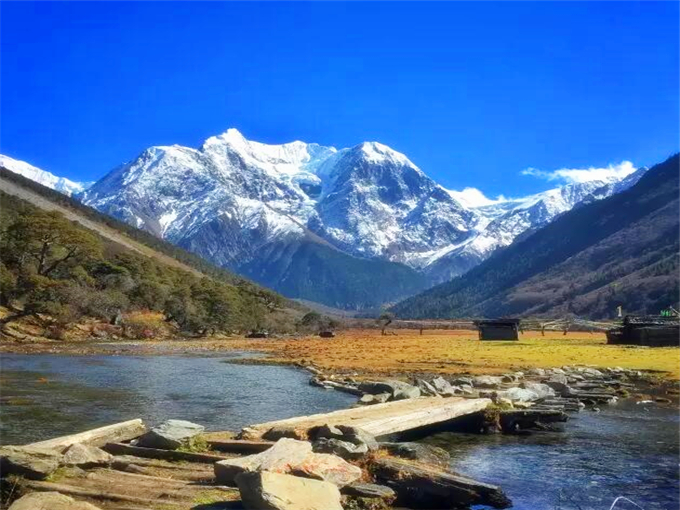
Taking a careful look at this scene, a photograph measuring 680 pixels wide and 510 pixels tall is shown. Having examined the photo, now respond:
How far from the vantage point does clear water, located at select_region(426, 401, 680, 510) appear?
1370 cm

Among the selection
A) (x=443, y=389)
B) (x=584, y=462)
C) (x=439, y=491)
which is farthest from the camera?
(x=443, y=389)

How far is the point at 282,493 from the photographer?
9750mm

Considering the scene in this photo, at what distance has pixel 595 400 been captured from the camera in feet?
90.9

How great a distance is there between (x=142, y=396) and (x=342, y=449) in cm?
1687

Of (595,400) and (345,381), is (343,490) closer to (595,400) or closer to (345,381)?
(595,400)

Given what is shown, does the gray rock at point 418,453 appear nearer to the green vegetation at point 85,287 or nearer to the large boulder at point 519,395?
the large boulder at point 519,395

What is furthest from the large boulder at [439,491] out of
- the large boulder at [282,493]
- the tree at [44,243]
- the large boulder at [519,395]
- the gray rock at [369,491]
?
the tree at [44,243]

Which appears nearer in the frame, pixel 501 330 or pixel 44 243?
pixel 501 330

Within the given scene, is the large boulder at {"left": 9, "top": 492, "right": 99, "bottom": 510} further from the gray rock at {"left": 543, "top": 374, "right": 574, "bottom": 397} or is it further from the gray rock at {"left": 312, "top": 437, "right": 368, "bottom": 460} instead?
the gray rock at {"left": 543, "top": 374, "right": 574, "bottom": 397}

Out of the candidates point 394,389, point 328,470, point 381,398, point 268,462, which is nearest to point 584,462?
point 328,470

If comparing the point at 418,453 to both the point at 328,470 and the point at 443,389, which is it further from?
the point at 443,389

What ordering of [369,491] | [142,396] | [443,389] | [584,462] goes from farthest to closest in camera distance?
1. [142,396]
2. [443,389]
3. [584,462]
4. [369,491]

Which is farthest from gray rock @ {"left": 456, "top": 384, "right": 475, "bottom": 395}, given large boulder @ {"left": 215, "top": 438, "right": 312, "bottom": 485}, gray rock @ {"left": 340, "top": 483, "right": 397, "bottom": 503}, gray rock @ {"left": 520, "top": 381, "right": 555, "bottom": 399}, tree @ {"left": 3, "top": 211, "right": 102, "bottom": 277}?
tree @ {"left": 3, "top": 211, "right": 102, "bottom": 277}

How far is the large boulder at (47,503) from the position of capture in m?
9.62
